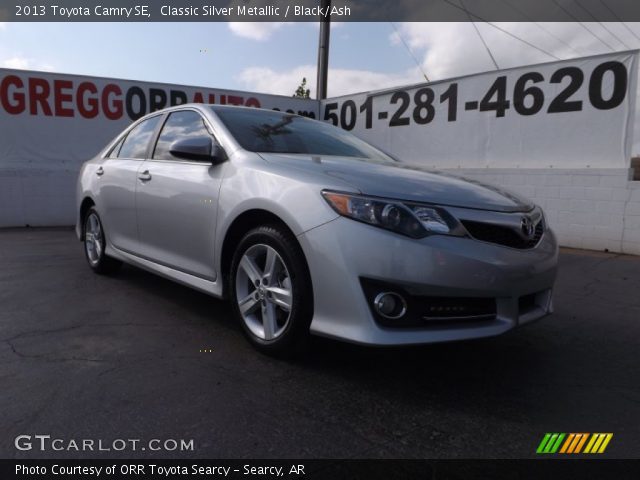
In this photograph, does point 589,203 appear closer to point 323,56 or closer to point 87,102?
point 323,56

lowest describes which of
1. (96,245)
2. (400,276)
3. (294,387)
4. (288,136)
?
A: (294,387)

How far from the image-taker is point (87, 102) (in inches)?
398

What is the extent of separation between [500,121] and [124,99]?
7.08 m

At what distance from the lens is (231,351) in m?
3.08

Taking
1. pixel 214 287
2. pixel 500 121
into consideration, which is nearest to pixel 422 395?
pixel 214 287

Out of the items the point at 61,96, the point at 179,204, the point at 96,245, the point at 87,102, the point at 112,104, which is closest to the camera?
the point at 179,204

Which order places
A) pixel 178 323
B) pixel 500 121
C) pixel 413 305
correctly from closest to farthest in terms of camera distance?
pixel 413 305 < pixel 178 323 < pixel 500 121

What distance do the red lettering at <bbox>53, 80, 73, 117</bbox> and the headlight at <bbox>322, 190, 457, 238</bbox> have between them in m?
9.10

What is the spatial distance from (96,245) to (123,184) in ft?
3.38

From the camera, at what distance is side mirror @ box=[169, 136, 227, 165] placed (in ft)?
10.5

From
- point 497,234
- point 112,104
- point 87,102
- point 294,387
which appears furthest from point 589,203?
point 87,102

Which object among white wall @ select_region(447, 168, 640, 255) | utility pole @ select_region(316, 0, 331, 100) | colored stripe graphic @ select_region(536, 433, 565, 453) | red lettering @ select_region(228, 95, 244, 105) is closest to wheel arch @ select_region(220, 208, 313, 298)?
colored stripe graphic @ select_region(536, 433, 565, 453)
